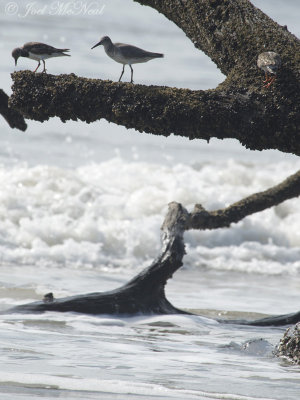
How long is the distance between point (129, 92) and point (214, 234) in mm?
16186

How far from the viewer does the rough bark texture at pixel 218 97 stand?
17.9 feet

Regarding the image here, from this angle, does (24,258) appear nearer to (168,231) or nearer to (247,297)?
(247,297)

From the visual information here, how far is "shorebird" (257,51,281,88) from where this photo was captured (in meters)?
5.34

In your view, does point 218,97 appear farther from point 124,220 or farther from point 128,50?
point 124,220

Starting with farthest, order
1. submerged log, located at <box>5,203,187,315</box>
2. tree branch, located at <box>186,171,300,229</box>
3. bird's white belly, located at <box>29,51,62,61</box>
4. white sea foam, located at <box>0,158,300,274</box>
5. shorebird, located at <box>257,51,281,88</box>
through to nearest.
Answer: white sea foam, located at <box>0,158,300,274</box> < tree branch, located at <box>186,171,300,229</box> < submerged log, located at <box>5,203,187,315</box> < bird's white belly, located at <box>29,51,62,61</box> < shorebird, located at <box>257,51,281,88</box>

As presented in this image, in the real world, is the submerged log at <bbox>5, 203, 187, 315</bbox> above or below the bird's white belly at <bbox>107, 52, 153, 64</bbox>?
below

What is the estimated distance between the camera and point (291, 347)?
7664 millimetres

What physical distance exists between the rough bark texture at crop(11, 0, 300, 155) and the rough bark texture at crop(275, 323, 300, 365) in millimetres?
2629

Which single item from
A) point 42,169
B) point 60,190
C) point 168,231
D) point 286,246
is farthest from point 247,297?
point 42,169

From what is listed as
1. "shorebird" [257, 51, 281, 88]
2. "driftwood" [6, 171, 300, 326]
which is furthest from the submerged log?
"shorebird" [257, 51, 281, 88]

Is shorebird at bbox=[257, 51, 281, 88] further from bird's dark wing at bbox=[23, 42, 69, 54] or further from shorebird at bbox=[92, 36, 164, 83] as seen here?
bird's dark wing at bbox=[23, 42, 69, 54]

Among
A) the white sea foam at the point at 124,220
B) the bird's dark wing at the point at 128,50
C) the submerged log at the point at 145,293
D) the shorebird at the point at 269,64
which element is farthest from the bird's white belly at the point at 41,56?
the white sea foam at the point at 124,220

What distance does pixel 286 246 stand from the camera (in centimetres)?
2228

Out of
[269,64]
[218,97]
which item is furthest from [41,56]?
[269,64]
